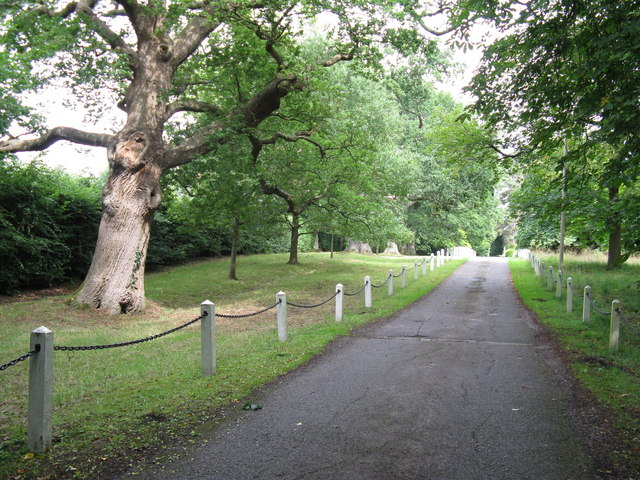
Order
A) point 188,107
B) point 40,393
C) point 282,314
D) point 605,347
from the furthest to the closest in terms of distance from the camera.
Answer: point 188,107 < point 282,314 < point 605,347 < point 40,393

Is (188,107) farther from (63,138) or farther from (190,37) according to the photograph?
(63,138)

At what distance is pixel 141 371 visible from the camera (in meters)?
7.38

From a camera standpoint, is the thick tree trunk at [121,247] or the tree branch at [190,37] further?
the tree branch at [190,37]

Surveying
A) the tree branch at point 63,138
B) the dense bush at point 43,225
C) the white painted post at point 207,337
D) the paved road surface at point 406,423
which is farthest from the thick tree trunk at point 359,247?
the white painted post at point 207,337

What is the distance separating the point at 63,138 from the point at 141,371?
9.60m

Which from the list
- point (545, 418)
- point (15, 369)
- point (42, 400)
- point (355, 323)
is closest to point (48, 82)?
point (15, 369)

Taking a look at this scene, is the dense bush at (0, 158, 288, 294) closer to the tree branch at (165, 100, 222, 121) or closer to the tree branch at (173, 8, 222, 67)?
the tree branch at (165, 100, 222, 121)

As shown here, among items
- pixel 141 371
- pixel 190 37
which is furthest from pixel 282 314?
pixel 190 37

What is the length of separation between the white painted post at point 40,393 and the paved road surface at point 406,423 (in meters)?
1.21

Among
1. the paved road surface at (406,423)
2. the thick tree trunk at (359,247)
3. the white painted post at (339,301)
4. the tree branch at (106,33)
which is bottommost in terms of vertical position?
the paved road surface at (406,423)

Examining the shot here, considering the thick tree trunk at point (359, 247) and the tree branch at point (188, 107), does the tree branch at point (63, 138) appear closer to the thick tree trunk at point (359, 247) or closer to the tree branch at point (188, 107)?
→ the tree branch at point (188, 107)

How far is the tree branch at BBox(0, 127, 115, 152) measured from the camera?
43.6 feet

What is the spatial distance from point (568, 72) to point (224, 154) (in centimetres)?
1044

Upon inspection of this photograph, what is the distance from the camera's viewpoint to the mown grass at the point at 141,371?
14.0 feet
